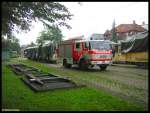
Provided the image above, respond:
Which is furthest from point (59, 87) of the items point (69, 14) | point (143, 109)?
point (143, 109)

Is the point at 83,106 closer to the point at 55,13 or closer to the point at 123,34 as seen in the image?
the point at 55,13

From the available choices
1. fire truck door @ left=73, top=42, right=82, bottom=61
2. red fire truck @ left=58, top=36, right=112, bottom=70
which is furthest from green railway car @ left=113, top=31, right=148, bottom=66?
fire truck door @ left=73, top=42, right=82, bottom=61

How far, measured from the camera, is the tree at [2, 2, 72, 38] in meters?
7.97

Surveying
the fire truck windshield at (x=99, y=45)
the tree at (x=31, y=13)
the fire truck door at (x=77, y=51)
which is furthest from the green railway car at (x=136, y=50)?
the tree at (x=31, y=13)

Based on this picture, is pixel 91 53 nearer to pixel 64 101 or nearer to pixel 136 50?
pixel 136 50

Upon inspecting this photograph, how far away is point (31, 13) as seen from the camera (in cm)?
960

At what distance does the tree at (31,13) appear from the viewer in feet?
26.2

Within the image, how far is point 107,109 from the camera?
27.6 feet

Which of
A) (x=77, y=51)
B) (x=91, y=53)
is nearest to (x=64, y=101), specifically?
(x=91, y=53)

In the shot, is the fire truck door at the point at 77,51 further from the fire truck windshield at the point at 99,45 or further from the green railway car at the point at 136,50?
the green railway car at the point at 136,50

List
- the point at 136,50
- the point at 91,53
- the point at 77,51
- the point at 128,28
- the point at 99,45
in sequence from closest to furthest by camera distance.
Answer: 1. the point at 91,53
2. the point at 99,45
3. the point at 77,51
4. the point at 136,50
5. the point at 128,28

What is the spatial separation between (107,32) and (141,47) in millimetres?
79483

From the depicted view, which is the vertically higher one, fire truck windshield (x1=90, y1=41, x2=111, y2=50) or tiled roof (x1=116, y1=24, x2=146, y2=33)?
tiled roof (x1=116, y1=24, x2=146, y2=33)

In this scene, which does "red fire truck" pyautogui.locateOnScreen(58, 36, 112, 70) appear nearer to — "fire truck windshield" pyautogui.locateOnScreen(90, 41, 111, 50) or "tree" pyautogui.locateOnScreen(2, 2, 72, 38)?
"fire truck windshield" pyautogui.locateOnScreen(90, 41, 111, 50)
